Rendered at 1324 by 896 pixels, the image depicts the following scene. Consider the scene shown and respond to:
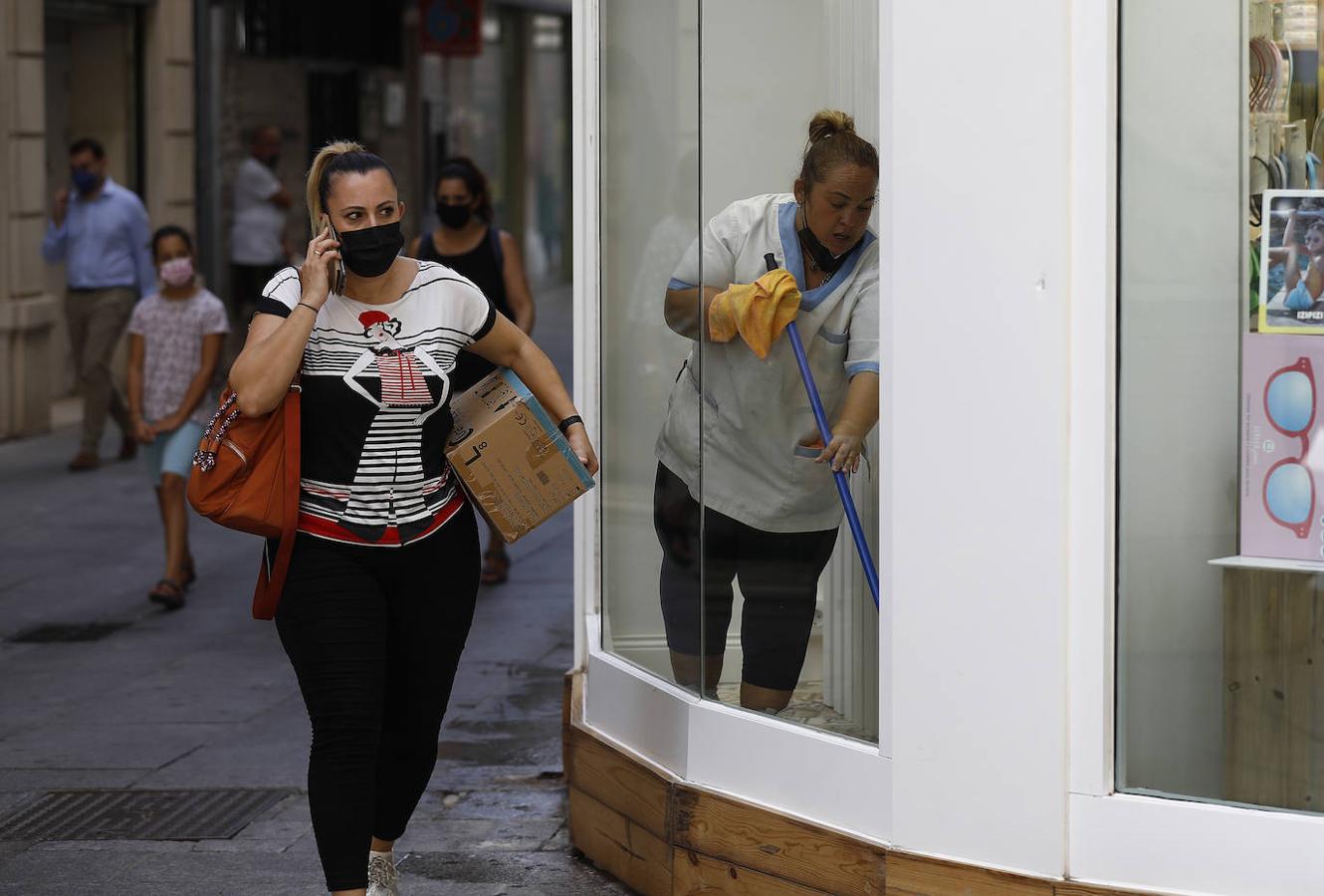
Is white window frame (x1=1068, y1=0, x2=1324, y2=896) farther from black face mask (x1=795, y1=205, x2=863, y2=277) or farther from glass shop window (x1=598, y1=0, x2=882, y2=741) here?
black face mask (x1=795, y1=205, x2=863, y2=277)

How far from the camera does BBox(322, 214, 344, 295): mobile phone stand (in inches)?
163

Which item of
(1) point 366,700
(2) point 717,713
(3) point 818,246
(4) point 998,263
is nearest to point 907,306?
(4) point 998,263

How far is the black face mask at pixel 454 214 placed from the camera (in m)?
8.31

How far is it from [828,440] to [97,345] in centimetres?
913

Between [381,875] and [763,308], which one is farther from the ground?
[763,308]

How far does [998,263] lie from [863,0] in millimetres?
702

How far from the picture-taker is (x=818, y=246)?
4.29 m

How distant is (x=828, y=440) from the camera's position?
4285 millimetres

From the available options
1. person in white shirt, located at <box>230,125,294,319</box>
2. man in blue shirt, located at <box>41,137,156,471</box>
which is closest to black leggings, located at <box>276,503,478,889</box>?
man in blue shirt, located at <box>41,137,156,471</box>

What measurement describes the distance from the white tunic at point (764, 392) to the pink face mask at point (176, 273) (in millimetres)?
4502

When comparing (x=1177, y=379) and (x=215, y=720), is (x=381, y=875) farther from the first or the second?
(x=215, y=720)

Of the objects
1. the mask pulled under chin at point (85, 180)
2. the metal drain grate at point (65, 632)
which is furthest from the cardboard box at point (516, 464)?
the mask pulled under chin at point (85, 180)

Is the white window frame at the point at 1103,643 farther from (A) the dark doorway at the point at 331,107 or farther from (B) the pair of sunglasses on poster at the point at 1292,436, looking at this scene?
(A) the dark doorway at the point at 331,107

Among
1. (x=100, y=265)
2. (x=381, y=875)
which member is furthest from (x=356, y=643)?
(x=100, y=265)
